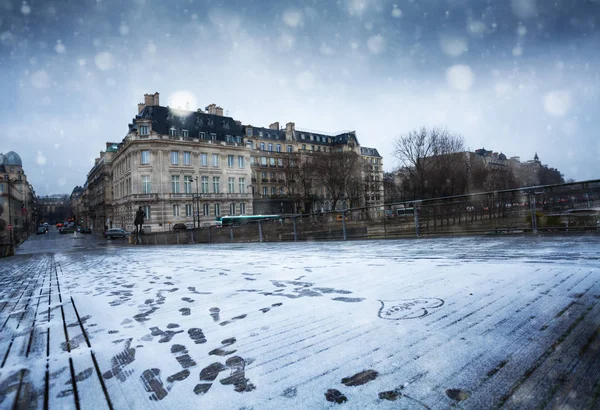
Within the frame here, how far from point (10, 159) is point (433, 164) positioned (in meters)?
123

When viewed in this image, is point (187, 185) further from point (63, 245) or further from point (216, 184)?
point (63, 245)

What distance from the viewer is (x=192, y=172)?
46906 mm

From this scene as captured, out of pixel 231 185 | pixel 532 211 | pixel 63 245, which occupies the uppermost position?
pixel 231 185

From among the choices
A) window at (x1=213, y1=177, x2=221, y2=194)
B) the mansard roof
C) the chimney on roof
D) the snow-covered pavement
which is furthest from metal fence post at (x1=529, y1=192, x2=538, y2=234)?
the chimney on roof

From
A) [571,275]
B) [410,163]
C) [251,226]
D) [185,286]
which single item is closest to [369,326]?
[571,275]

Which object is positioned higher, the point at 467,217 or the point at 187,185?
the point at 187,185

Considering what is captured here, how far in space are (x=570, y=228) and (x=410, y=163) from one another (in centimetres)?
2979

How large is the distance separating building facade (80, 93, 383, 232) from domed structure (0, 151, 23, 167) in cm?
6366

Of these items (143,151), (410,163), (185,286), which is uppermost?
(143,151)

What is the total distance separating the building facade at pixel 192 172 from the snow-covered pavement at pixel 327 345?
142 feet

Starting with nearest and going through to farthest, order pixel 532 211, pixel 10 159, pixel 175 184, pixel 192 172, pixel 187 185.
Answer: pixel 532 211 < pixel 175 184 < pixel 187 185 < pixel 192 172 < pixel 10 159

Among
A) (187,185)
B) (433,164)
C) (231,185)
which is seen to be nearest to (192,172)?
(187,185)

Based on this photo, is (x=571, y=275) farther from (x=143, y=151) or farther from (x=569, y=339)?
(x=143, y=151)

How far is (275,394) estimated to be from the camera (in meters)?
1.35
